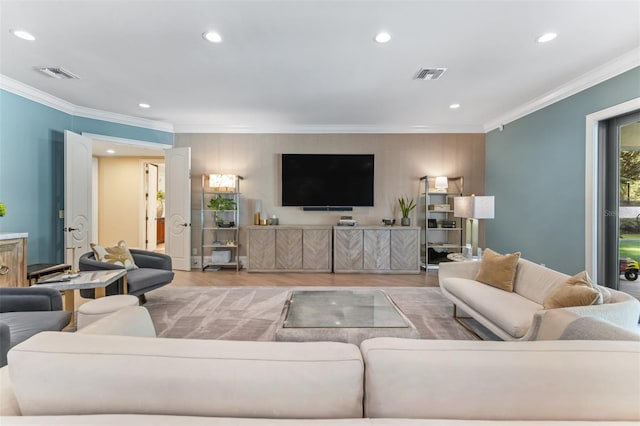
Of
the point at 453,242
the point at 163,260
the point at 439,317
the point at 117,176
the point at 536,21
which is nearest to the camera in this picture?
the point at 536,21

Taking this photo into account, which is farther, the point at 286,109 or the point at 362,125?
the point at 362,125

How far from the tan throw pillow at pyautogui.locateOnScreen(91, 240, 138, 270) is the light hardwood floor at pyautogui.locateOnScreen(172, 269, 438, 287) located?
3.51ft

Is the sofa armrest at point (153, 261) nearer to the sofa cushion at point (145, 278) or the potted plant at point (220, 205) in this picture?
the sofa cushion at point (145, 278)

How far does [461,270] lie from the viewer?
3287mm

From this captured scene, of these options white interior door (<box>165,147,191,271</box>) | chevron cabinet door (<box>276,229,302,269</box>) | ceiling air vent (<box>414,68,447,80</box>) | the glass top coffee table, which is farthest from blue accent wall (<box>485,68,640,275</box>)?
white interior door (<box>165,147,191,271</box>)

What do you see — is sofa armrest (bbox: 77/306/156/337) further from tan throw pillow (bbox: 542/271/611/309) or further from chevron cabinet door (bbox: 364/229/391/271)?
chevron cabinet door (bbox: 364/229/391/271)

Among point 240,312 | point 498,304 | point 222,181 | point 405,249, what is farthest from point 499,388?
point 222,181

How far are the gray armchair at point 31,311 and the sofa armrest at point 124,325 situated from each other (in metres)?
1.13

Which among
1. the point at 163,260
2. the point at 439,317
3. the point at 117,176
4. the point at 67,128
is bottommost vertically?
the point at 439,317

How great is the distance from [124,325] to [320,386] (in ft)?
3.23

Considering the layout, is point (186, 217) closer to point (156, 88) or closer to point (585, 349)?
point (156, 88)

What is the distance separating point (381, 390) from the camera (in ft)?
2.63

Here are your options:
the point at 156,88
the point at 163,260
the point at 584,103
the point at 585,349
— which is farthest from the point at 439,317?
the point at 156,88

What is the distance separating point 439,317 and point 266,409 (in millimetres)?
2833
